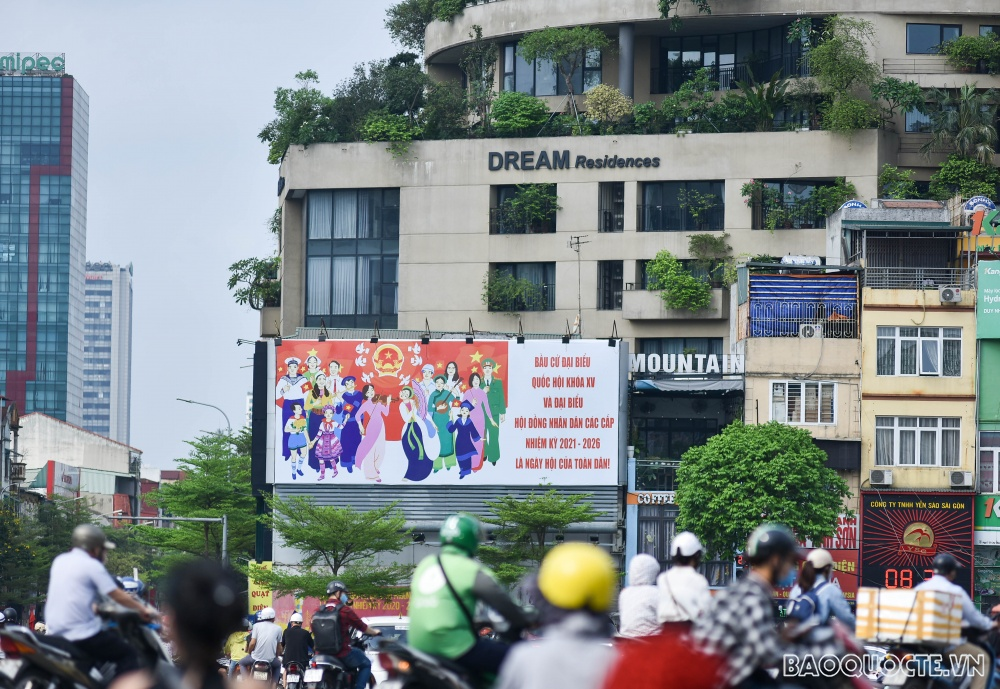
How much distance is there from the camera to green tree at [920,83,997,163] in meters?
59.2

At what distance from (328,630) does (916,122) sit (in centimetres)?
4966

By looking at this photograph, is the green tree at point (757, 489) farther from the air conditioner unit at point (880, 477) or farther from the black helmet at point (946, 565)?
the black helmet at point (946, 565)

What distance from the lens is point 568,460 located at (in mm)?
52625

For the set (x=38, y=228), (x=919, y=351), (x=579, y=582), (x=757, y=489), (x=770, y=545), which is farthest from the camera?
(x=38, y=228)

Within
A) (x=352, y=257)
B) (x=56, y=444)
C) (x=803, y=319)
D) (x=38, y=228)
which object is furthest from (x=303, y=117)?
(x=38, y=228)

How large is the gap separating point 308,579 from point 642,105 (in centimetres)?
2288

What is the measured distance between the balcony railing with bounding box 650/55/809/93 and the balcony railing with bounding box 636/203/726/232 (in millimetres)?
6104

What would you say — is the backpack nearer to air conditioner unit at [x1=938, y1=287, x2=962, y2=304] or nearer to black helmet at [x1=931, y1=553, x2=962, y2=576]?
black helmet at [x1=931, y1=553, x2=962, y2=576]

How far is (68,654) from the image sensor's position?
400 inches

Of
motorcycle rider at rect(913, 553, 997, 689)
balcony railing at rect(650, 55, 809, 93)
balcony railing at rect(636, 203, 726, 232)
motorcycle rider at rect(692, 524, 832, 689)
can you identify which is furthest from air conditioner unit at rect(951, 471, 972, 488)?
motorcycle rider at rect(692, 524, 832, 689)

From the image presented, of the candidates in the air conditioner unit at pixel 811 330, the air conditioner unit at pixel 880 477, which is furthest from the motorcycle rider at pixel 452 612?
the air conditioner unit at pixel 811 330

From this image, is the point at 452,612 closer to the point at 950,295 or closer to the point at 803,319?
the point at 950,295

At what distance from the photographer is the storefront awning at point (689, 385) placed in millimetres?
51375

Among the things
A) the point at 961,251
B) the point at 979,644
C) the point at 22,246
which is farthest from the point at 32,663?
the point at 22,246
